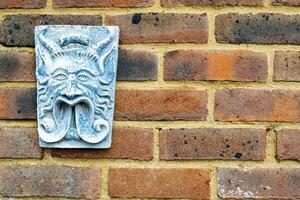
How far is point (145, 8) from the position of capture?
4.25ft

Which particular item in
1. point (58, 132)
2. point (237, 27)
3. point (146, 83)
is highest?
point (237, 27)

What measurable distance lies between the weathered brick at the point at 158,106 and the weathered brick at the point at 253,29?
15cm

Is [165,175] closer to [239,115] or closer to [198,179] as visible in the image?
[198,179]

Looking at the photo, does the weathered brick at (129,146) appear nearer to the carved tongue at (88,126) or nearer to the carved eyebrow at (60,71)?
the carved tongue at (88,126)

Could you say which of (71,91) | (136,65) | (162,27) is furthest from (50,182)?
(162,27)

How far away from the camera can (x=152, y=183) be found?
1283 millimetres

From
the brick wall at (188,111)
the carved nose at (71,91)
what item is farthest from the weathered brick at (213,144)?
the carved nose at (71,91)

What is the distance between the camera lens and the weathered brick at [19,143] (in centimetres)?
130

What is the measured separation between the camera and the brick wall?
1280 millimetres

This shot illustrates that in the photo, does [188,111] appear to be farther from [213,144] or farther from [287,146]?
[287,146]

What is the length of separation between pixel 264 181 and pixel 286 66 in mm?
265

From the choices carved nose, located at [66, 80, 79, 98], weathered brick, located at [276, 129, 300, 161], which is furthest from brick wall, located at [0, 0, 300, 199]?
carved nose, located at [66, 80, 79, 98]

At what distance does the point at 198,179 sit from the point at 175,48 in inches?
11.9

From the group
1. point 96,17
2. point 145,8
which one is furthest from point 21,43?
point 145,8
